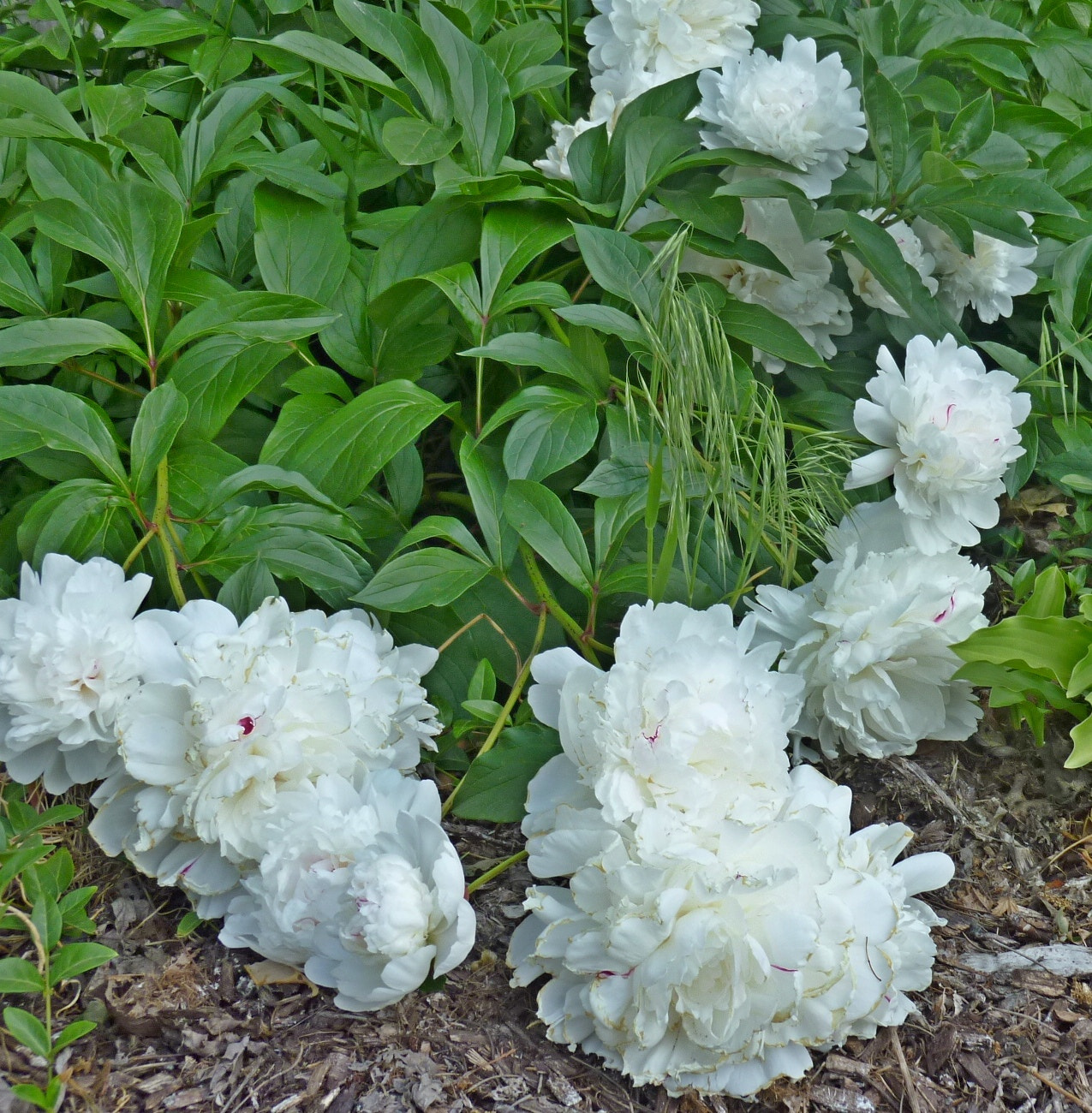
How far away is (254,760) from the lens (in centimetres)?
99

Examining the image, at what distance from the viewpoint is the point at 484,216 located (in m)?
1.31

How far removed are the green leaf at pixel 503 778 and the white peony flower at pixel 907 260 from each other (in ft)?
2.49

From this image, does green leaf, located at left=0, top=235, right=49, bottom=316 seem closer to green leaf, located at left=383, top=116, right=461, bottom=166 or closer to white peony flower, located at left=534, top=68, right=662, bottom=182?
green leaf, located at left=383, top=116, right=461, bottom=166

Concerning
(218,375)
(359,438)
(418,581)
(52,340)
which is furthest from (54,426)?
(418,581)

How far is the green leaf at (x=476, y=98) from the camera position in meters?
1.27

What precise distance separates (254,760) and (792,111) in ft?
3.22

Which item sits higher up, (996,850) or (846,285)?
(846,285)

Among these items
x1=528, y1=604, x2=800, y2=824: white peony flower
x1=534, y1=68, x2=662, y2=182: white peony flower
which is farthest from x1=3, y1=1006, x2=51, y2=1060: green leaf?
x1=534, y1=68, x2=662, y2=182: white peony flower

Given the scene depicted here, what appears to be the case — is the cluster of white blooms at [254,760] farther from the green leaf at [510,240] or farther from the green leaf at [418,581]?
the green leaf at [510,240]

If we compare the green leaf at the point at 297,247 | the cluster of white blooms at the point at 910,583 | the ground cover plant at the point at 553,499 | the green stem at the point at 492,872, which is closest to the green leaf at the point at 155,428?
Result: the ground cover plant at the point at 553,499

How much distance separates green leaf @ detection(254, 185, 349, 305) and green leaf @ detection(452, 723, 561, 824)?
602 mm

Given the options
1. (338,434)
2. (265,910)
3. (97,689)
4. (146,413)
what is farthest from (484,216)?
(265,910)

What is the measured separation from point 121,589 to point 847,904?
0.78 metres

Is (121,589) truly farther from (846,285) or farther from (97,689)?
(846,285)
